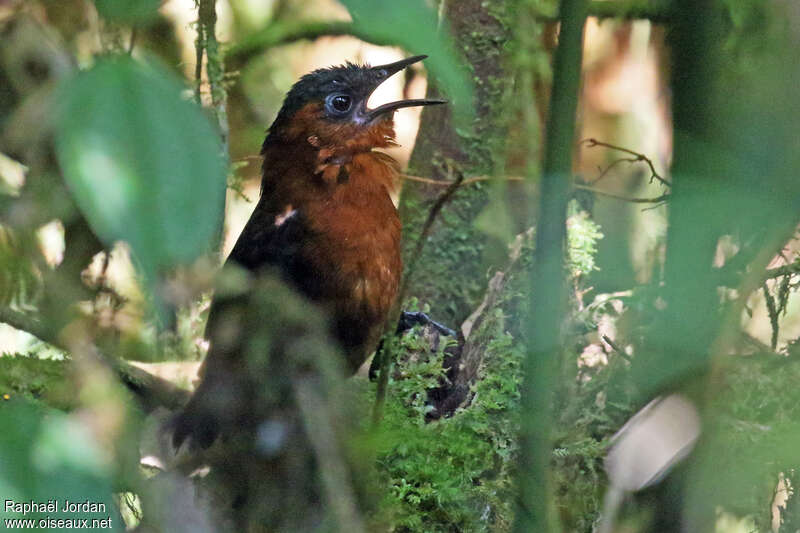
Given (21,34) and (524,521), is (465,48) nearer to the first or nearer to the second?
(21,34)

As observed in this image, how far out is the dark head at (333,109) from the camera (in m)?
3.06

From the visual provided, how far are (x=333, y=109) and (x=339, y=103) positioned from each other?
3 cm

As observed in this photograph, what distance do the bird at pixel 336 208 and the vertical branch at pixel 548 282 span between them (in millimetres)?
1771

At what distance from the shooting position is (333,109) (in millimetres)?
3084

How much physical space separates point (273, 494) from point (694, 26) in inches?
63.6

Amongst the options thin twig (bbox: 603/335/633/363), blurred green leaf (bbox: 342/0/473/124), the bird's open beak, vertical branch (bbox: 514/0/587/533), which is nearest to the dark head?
the bird's open beak

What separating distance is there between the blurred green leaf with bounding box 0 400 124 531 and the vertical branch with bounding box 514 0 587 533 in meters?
0.44

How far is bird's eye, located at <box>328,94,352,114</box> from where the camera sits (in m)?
3.08

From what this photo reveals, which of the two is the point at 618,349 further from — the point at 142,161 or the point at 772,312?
the point at 142,161

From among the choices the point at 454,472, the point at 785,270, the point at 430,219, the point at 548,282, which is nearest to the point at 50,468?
the point at 548,282

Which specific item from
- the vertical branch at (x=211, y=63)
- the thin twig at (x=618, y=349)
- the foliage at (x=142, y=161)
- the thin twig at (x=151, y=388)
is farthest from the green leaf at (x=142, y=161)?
the thin twig at (x=151, y=388)

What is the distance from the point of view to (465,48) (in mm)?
3502

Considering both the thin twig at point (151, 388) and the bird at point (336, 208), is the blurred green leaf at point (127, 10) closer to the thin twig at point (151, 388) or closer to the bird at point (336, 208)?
the thin twig at point (151, 388)

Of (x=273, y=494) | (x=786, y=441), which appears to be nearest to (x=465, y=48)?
(x=273, y=494)
